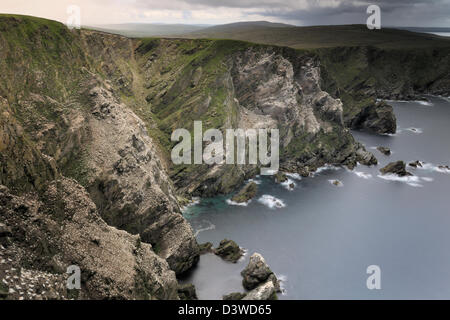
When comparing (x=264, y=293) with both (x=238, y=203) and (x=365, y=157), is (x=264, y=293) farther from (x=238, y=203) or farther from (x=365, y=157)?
(x=365, y=157)

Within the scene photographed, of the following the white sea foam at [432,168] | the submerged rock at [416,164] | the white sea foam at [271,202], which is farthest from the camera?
the submerged rock at [416,164]

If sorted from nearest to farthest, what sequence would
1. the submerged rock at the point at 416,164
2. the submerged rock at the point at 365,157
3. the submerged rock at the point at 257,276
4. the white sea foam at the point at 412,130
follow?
the submerged rock at the point at 257,276
the submerged rock at the point at 416,164
the submerged rock at the point at 365,157
the white sea foam at the point at 412,130

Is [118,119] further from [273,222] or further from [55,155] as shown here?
[273,222]

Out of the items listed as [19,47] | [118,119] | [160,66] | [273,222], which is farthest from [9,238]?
[160,66]

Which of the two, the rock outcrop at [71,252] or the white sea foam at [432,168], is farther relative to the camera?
the white sea foam at [432,168]

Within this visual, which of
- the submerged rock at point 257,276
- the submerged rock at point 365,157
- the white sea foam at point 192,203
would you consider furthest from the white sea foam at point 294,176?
the submerged rock at point 257,276

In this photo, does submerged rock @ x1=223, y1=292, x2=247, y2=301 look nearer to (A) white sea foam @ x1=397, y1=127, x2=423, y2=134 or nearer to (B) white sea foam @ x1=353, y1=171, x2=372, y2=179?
(B) white sea foam @ x1=353, y1=171, x2=372, y2=179

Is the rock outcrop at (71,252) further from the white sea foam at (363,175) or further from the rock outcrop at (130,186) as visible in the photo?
the white sea foam at (363,175)
